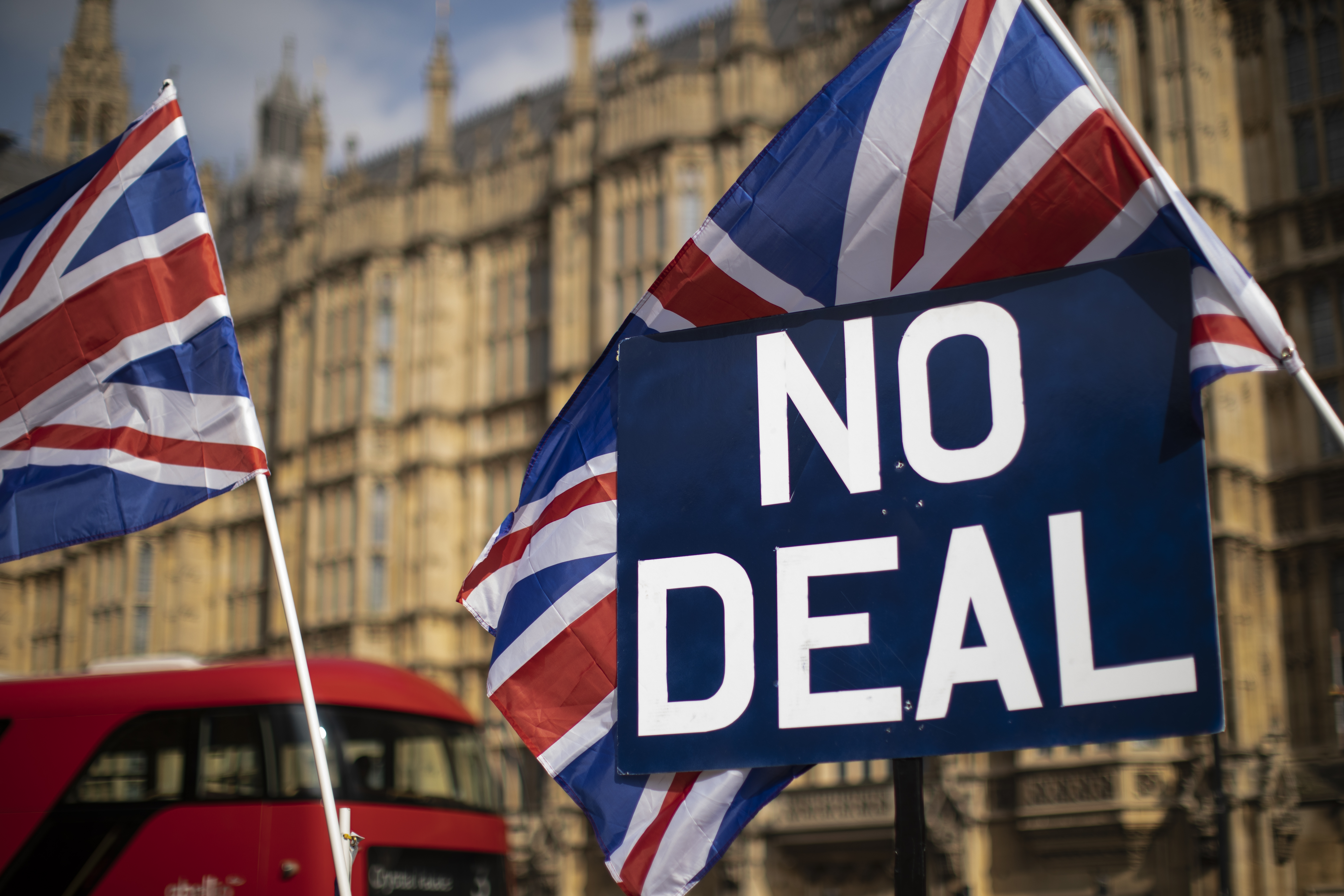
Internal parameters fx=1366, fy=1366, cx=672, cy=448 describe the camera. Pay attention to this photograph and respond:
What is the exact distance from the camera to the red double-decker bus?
36.3 ft

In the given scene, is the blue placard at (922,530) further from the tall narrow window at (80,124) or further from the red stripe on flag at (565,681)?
the tall narrow window at (80,124)

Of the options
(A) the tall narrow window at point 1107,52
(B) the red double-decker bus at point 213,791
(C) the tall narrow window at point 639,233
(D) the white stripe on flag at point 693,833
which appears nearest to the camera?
(D) the white stripe on flag at point 693,833

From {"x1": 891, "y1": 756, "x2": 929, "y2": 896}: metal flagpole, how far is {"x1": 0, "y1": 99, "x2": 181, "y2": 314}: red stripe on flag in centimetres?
600

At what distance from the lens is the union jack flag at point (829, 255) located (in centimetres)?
547

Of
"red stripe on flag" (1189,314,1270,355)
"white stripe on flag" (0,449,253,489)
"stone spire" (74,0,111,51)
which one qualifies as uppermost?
"stone spire" (74,0,111,51)

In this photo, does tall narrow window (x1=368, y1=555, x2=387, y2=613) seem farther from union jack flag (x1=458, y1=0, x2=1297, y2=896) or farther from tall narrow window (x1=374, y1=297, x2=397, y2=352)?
union jack flag (x1=458, y1=0, x2=1297, y2=896)

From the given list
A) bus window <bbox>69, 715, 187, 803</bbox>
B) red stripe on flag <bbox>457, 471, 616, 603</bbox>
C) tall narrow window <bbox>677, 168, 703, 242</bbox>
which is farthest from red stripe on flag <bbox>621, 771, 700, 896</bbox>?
tall narrow window <bbox>677, 168, 703, 242</bbox>

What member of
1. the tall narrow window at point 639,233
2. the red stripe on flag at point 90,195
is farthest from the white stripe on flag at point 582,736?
the tall narrow window at point 639,233

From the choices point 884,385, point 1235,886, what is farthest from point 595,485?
point 1235,886

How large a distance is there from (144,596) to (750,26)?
20842mm

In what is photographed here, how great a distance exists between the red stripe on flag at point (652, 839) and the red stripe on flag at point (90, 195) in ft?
17.4

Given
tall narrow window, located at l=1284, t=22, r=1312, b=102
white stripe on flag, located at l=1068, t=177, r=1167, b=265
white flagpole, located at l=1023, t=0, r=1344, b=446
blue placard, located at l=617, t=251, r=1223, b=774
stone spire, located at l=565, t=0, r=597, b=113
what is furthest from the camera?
stone spire, located at l=565, t=0, r=597, b=113

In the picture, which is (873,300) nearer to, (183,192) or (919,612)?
(919,612)

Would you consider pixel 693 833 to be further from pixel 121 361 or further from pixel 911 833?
pixel 121 361
